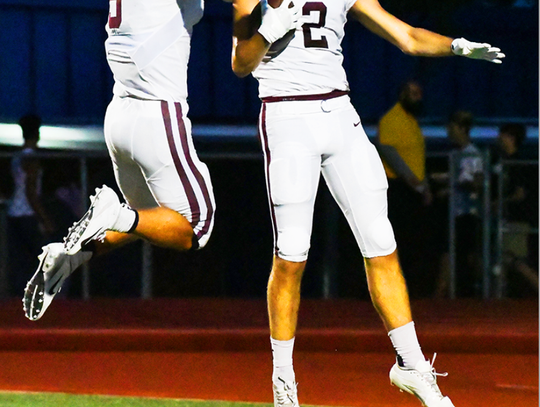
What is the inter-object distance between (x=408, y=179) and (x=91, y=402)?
448cm

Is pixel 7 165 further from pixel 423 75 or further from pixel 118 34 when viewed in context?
pixel 423 75

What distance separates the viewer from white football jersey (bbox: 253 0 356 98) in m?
5.42

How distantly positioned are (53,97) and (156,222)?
40.5 ft

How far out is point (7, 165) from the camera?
9898 millimetres

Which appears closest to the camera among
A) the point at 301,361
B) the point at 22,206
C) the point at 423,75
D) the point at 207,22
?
the point at 301,361

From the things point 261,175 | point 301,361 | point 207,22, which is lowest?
point 301,361

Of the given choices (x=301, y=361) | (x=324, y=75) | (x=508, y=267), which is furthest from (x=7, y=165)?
(x=324, y=75)

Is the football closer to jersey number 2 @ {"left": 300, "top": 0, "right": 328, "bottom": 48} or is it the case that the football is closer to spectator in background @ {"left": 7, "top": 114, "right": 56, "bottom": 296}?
jersey number 2 @ {"left": 300, "top": 0, "right": 328, "bottom": 48}

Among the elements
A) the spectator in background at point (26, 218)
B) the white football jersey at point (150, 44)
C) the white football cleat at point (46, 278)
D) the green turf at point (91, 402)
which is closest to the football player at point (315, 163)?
the white football jersey at point (150, 44)

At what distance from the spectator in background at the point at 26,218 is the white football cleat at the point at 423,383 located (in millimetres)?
5175

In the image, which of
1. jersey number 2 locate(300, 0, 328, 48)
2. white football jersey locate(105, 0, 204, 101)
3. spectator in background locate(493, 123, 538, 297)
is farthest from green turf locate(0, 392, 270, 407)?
spectator in background locate(493, 123, 538, 297)

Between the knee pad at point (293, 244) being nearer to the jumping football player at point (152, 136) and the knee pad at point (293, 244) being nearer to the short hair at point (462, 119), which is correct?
the jumping football player at point (152, 136)

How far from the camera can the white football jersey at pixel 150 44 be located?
5.34m

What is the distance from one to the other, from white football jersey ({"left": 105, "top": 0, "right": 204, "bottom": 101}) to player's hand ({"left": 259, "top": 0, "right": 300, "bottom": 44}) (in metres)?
0.43
